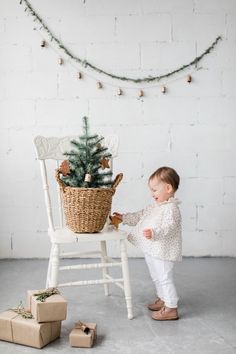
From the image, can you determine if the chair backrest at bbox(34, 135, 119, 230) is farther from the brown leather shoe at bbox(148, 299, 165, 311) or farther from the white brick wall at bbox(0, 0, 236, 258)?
the white brick wall at bbox(0, 0, 236, 258)

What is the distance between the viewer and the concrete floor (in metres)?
2.03

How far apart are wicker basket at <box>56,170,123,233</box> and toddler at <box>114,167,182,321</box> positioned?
0.23m

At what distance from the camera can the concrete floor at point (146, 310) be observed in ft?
6.64

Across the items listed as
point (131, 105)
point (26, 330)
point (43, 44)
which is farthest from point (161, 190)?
point (43, 44)

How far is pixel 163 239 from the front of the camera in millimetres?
2396

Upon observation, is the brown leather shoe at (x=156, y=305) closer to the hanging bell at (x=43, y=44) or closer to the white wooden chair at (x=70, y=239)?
the white wooden chair at (x=70, y=239)

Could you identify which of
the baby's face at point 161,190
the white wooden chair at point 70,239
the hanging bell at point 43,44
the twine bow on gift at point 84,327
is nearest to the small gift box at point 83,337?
the twine bow on gift at point 84,327

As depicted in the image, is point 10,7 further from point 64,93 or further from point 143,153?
point 143,153

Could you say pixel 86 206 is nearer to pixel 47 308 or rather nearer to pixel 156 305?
pixel 47 308

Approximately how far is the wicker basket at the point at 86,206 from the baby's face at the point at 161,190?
23cm

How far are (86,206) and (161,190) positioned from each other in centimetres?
40

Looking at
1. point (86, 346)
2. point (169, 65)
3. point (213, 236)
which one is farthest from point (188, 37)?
point (86, 346)

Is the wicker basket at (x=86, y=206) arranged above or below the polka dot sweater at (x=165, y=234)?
above

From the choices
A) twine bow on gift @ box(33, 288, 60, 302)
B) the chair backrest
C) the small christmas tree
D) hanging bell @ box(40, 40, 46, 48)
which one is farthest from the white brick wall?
twine bow on gift @ box(33, 288, 60, 302)
